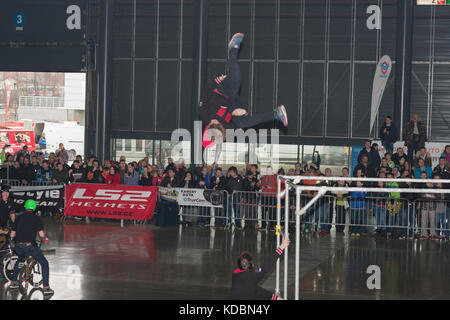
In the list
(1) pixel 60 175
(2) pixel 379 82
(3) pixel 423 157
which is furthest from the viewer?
(2) pixel 379 82

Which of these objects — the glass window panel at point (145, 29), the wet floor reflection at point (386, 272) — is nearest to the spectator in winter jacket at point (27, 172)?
the glass window panel at point (145, 29)

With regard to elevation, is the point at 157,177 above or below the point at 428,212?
above

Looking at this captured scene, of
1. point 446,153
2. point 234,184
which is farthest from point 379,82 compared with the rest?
point 234,184

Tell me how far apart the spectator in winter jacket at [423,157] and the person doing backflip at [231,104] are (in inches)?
189

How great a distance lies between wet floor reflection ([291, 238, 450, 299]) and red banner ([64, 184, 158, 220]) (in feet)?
23.6

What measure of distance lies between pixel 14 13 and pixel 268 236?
67.7ft

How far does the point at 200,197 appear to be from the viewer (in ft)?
75.7

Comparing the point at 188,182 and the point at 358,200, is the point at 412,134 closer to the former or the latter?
the point at 358,200

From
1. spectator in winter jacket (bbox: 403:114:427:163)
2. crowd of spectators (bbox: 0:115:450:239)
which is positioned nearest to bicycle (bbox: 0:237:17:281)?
crowd of spectators (bbox: 0:115:450:239)

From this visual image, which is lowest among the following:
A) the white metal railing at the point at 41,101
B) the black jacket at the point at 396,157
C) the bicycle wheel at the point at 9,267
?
the bicycle wheel at the point at 9,267

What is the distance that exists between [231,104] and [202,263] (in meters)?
8.39

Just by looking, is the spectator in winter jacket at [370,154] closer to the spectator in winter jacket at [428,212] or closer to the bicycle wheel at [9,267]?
the spectator in winter jacket at [428,212]

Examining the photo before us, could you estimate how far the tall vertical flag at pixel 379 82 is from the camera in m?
30.3

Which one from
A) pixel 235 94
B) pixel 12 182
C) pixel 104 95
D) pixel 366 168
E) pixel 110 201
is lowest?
pixel 110 201
